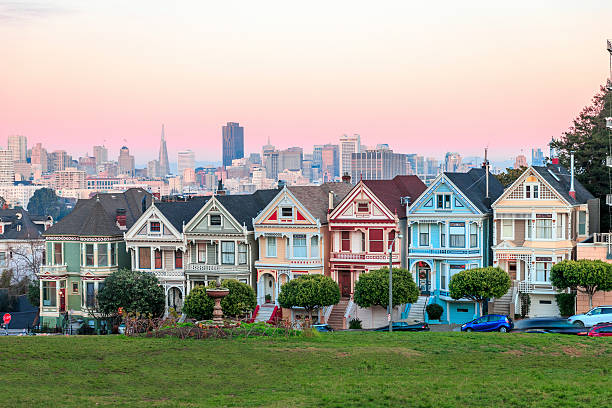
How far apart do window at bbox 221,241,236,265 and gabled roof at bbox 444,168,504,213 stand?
1624 cm

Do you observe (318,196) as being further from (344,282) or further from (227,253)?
(227,253)

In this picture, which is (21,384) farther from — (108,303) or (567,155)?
(567,155)

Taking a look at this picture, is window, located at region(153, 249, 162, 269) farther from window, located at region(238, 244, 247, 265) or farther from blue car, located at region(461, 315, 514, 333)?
blue car, located at region(461, 315, 514, 333)

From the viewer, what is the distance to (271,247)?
210 ft

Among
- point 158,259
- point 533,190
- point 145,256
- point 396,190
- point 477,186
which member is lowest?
point 158,259

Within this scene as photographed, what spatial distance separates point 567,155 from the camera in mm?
81000

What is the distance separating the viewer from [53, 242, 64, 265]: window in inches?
2734

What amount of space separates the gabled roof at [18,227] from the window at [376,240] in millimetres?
55367

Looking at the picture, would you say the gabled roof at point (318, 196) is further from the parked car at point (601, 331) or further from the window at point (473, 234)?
the parked car at point (601, 331)

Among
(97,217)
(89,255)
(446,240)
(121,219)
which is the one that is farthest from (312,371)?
(121,219)

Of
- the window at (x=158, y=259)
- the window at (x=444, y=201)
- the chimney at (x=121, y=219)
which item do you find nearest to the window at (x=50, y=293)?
the chimney at (x=121, y=219)

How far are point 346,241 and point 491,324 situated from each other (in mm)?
15225

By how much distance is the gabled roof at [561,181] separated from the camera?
59188mm

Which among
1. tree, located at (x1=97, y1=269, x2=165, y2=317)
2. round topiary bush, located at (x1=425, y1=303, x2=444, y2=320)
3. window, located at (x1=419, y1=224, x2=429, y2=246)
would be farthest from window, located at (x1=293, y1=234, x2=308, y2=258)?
tree, located at (x1=97, y1=269, x2=165, y2=317)
